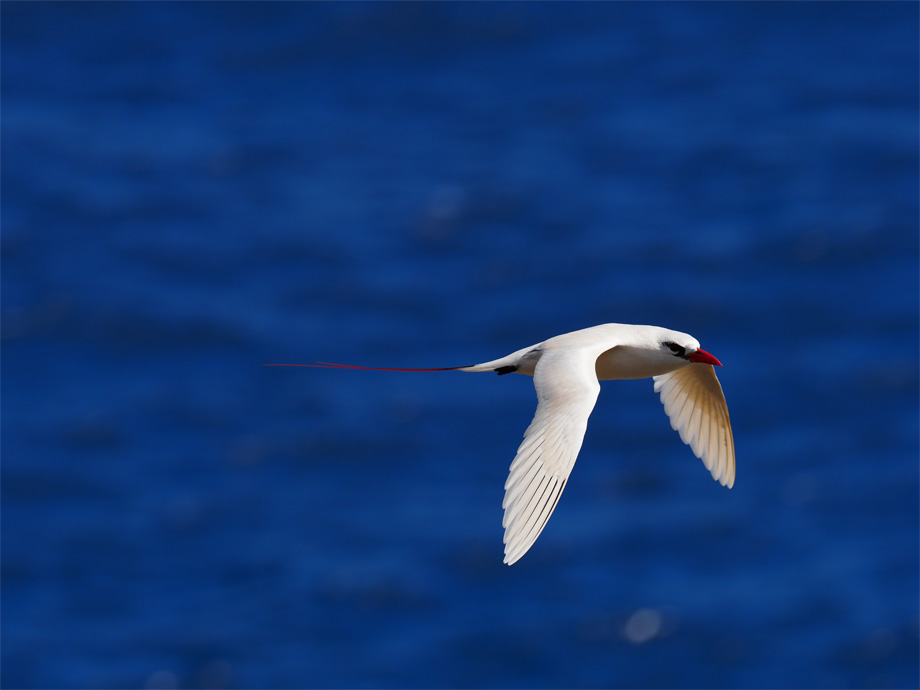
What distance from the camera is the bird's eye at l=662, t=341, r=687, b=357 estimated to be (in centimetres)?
1232

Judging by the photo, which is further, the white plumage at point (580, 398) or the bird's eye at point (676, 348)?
the bird's eye at point (676, 348)

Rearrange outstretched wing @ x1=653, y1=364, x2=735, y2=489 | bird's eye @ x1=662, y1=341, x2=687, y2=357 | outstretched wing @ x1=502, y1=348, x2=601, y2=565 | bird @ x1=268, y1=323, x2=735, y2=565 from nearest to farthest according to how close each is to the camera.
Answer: outstretched wing @ x1=502, y1=348, x2=601, y2=565 < bird @ x1=268, y1=323, x2=735, y2=565 < bird's eye @ x1=662, y1=341, x2=687, y2=357 < outstretched wing @ x1=653, y1=364, x2=735, y2=489

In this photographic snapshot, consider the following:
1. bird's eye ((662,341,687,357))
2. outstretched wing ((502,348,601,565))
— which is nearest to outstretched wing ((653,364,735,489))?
bird's eye ((662,341,687,357))

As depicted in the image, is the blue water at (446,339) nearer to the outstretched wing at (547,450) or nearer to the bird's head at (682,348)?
the bird's head at (682,348)

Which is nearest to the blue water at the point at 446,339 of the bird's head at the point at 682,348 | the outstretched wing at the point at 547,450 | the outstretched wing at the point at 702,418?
the outstretched wing at the point at 702,418

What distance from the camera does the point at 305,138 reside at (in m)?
86.0

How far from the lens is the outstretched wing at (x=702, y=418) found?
14133mm

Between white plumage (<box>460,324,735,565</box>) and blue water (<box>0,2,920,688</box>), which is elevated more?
blue water (<box>0,2,920,688</box>)

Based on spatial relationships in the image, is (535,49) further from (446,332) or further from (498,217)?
(446,332)

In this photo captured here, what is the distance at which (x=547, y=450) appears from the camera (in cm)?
1045

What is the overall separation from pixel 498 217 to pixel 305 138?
1503 centimetres

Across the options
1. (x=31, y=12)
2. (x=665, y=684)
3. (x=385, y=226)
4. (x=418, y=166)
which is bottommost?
(x=665, y=684)

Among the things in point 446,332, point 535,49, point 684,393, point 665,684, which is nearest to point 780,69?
point 535,49

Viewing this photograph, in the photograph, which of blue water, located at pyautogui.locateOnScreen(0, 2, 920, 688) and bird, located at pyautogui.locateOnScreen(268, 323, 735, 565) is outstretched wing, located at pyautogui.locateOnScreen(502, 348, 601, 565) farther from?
blue water, located at pyautogui.locateOnScreen(0, 2, 920, 688)
